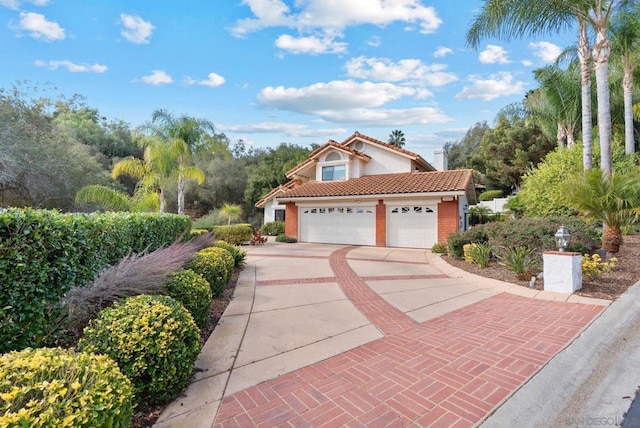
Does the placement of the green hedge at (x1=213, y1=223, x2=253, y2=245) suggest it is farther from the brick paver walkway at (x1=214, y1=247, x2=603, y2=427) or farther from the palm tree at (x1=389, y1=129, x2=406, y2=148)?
the palm tree at (x1=389, y1=129, x2=406, y2=148)

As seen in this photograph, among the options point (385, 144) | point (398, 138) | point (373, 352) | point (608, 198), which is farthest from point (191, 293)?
point (398, 138)

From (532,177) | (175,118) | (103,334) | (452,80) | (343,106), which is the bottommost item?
(103,334)

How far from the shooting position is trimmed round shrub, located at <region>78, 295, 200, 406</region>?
2.79m

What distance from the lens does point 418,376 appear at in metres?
3.36

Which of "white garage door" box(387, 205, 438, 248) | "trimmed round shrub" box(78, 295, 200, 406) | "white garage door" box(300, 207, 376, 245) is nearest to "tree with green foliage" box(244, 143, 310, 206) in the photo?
"white garage door" box(300, 207, 376, 245)

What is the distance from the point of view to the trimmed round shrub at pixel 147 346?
2795mm

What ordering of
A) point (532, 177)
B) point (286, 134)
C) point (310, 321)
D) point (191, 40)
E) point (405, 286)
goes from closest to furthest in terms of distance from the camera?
point (310, 321)
point (405, 286)
point (191, 40)
point (532, 177)
point (286, 134)

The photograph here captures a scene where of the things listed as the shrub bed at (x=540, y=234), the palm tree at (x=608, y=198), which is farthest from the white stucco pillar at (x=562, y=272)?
the palm tree at (x=608, y=198)

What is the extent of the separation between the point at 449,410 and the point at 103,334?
3.25 metres

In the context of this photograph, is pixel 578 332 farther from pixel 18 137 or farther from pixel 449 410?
pixel 18 137

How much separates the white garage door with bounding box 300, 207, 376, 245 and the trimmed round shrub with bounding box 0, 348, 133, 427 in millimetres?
14401

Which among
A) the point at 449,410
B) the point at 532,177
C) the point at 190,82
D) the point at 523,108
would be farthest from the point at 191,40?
the point at 523,108

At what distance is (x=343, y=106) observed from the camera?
22.9 metres

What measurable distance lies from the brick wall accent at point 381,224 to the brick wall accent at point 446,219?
8.38ft
